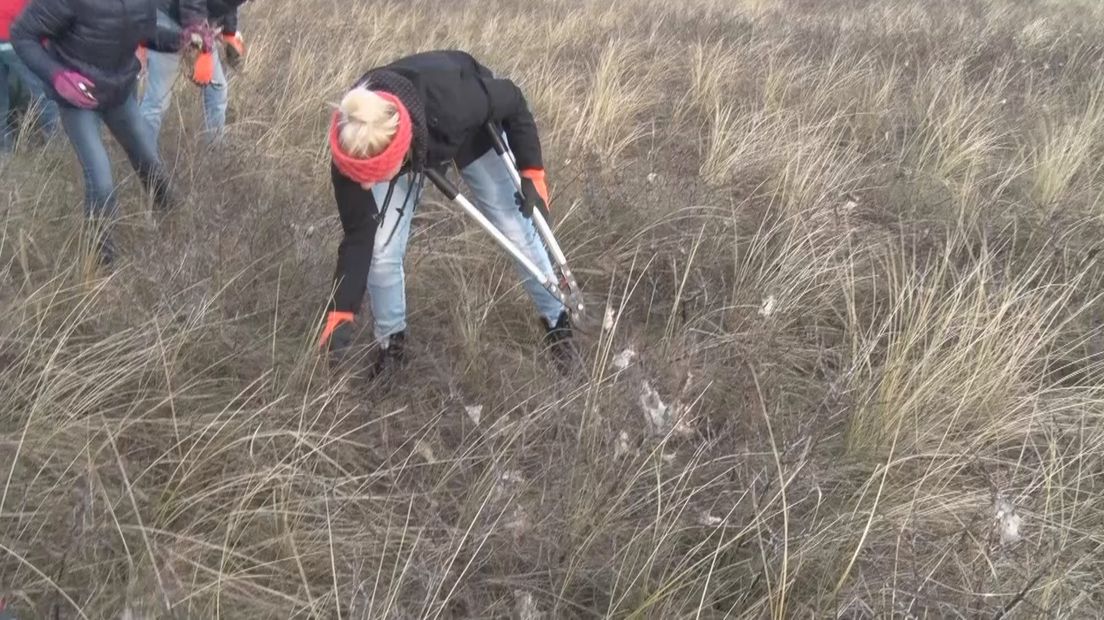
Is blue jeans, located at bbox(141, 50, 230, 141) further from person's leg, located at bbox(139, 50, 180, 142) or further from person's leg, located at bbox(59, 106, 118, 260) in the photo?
person's leg, located at bbox(59, 106, 118, 260)

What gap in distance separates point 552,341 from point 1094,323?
2.14 meters

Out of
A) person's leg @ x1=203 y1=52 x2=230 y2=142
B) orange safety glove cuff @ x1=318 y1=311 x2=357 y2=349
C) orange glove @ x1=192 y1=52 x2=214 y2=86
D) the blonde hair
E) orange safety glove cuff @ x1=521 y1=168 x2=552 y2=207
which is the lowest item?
person's leg @ x1=203 y1=52 x2=230 y2=142

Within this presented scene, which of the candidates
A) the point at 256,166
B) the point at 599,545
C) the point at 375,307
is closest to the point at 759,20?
the point at 256,166

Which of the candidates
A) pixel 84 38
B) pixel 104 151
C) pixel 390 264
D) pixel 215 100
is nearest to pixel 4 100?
pixel 215 100

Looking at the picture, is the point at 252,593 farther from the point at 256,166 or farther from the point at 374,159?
the point at 256,166

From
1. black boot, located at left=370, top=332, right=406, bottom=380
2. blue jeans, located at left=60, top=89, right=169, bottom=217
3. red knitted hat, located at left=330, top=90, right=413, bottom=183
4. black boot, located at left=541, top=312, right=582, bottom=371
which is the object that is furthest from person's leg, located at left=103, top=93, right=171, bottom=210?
black boot, located at left=541, top=312, right=582, bottom=371

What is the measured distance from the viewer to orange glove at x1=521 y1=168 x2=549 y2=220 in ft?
9.55

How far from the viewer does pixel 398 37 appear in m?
7.23

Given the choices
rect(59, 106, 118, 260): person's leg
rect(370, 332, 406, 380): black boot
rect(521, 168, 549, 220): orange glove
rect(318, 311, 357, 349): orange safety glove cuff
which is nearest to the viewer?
rect(318, 311, 357, 349): orange safety glove cuff

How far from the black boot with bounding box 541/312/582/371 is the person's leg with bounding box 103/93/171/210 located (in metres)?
1.92

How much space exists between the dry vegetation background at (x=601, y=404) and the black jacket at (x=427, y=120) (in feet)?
0.99

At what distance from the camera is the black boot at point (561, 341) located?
2850 mm

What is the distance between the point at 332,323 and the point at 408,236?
2.18 ft

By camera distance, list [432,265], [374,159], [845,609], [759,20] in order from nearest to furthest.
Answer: [845,609], [374,159], [432,265], [759,20]
